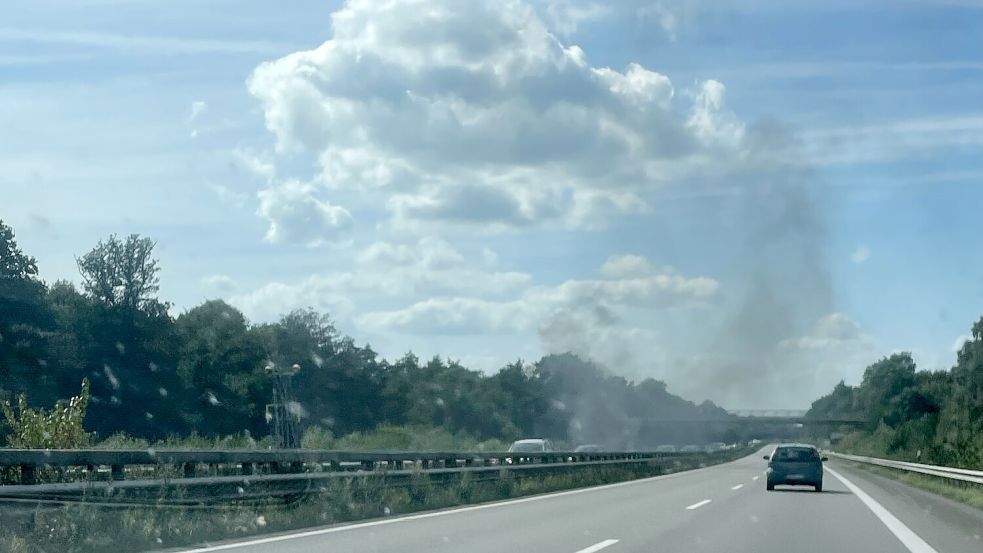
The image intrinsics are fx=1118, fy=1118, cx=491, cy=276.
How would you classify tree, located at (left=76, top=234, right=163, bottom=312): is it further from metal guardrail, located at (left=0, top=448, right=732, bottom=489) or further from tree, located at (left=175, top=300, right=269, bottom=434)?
metal guardrail, located at (left=0, top=448, right=732, bottom=489)

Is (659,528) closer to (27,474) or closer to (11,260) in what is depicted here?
(27,474)

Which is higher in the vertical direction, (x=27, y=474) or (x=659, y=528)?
(x=27, y=474)

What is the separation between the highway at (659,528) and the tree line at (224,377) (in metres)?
14.9

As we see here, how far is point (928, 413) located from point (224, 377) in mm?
60138

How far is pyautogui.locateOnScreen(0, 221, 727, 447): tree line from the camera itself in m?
74.1

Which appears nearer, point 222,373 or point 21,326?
point 21,326

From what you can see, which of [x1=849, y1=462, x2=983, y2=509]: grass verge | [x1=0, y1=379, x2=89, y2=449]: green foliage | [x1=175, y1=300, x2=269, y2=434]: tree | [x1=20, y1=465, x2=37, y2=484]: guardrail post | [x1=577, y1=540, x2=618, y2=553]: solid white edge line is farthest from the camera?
[x1=175, y1=300, x2=269, y2=434]: tree

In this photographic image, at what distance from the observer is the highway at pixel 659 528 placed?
13.3 m

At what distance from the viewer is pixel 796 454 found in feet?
98.8

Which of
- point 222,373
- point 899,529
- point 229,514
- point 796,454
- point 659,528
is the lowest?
point 899,529

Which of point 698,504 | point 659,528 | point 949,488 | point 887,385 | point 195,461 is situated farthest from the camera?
point 887,385

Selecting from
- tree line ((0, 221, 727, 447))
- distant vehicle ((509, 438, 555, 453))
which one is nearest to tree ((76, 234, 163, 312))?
tree line ((0, 221, 727, 447))

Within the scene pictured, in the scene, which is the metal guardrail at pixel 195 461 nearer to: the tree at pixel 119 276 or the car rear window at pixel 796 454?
the car rear window at pixel 796 454

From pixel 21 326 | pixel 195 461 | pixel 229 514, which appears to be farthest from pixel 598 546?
pixel 21 326
